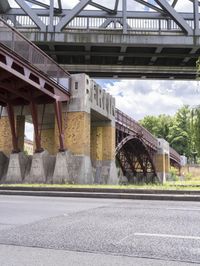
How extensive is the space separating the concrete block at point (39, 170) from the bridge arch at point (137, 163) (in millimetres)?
A: 30247

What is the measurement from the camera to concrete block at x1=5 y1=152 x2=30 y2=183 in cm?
2331

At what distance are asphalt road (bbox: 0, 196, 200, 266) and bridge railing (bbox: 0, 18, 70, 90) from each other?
1060 centimetres

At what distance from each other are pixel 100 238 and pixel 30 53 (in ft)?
49.8

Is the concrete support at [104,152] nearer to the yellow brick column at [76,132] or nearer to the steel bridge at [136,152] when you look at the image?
the yellow brick column at [76,132]

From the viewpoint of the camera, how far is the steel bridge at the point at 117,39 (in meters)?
23.6

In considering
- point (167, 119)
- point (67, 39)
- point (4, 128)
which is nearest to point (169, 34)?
point (67, 39)

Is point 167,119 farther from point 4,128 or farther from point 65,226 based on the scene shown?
point 65,226

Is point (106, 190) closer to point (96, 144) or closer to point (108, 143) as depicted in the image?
point (108, 143)

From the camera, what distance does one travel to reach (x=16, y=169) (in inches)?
920

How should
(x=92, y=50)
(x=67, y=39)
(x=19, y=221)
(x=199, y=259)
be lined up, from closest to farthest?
(x=199, y=259), (x=19, y=221), (x=67, y=39), (x=92, y=50)

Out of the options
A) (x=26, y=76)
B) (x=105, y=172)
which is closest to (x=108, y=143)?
(x=105, y=172)

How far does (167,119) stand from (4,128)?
9621 centimetres

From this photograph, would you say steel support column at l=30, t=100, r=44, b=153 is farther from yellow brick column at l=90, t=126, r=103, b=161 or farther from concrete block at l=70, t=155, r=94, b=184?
yellow brick column at l=90, t=126, r=103, b=161

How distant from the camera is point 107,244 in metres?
6.24
